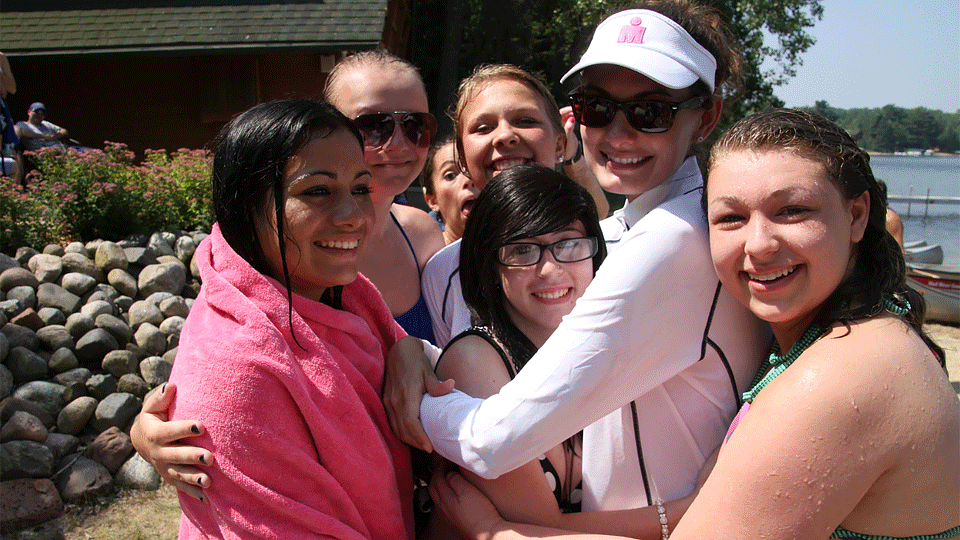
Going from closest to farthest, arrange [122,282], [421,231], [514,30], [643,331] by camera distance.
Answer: [643,331] → [421,231] → [122,282] → [514,30]

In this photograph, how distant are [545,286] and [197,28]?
10668mm

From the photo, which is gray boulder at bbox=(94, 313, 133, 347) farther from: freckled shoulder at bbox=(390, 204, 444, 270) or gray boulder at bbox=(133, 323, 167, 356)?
freckled shoulder at bbox=(390, 204, 444, 270)

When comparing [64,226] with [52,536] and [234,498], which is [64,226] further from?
[234,498]

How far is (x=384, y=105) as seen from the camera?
8.54 feet

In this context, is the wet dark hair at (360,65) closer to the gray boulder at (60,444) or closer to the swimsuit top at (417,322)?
the swimsuit top at (417,322)

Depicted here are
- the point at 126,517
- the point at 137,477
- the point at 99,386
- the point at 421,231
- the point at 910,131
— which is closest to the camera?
the point at 421,231

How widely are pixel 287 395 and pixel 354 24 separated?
33.1ft

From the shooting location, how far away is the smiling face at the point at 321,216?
168cm

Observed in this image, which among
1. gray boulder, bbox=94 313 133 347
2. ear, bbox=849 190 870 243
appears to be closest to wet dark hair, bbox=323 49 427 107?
ear, bbox=849 190 870 243

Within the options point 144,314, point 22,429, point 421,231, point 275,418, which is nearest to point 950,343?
point 421,231

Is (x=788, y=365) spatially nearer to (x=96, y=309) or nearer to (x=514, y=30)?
(x=96, y=309)

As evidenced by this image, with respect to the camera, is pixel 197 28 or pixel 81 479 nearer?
pixel 81 479

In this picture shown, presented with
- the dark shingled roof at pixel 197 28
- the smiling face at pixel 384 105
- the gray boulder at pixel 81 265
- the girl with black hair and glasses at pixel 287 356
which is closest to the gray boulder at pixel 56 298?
the gray boulder at pixel 81 265

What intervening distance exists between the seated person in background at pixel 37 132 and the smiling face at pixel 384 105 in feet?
27.3
